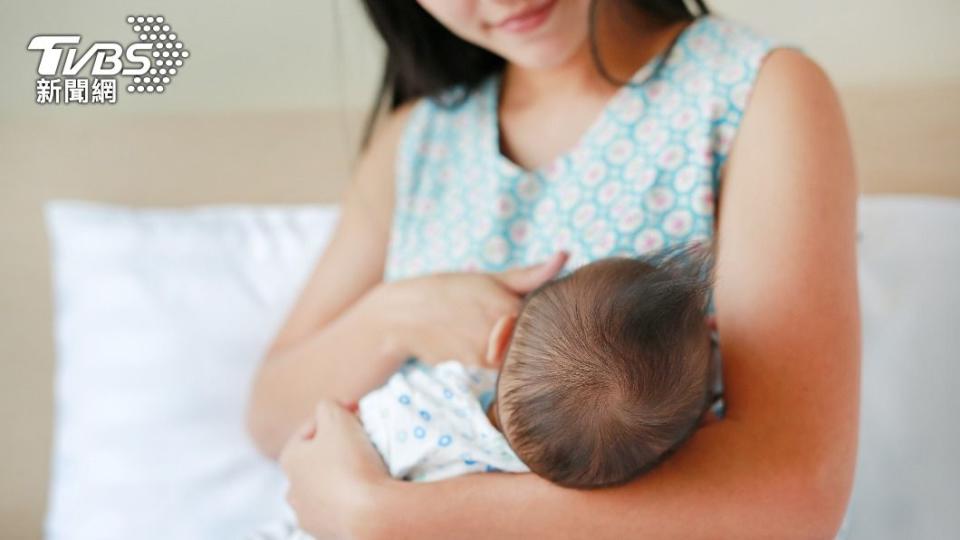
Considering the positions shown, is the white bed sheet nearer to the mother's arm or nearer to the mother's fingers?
the mother's arm

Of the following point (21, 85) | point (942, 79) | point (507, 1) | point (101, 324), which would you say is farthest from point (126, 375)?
point (942, 79)

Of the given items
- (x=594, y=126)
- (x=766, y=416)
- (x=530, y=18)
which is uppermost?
(x=530, y=18)

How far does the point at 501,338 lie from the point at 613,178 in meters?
0.26

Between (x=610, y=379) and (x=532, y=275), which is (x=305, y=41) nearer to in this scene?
(x=532, y=275)

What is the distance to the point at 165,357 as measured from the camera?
1.35 m

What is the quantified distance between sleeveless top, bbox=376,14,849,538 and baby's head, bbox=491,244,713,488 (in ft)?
0.32

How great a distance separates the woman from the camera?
74 centimetres

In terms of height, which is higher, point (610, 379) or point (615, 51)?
point (615, 51)

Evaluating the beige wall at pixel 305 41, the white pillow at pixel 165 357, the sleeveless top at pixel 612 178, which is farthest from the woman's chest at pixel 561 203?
the white pillow at pixel 165 357

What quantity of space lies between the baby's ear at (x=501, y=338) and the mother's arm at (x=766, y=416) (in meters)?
0.11

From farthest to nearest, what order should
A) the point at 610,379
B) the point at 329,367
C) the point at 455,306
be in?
the point at 329,367 < the point at 455,306 < the point at 610,379

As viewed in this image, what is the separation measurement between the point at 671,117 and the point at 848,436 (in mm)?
366

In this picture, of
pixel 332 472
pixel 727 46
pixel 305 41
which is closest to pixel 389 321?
pixel 332 472

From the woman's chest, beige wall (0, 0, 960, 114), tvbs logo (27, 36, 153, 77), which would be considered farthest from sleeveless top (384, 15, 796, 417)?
tvbs logo (27, 36, 153, 77)
